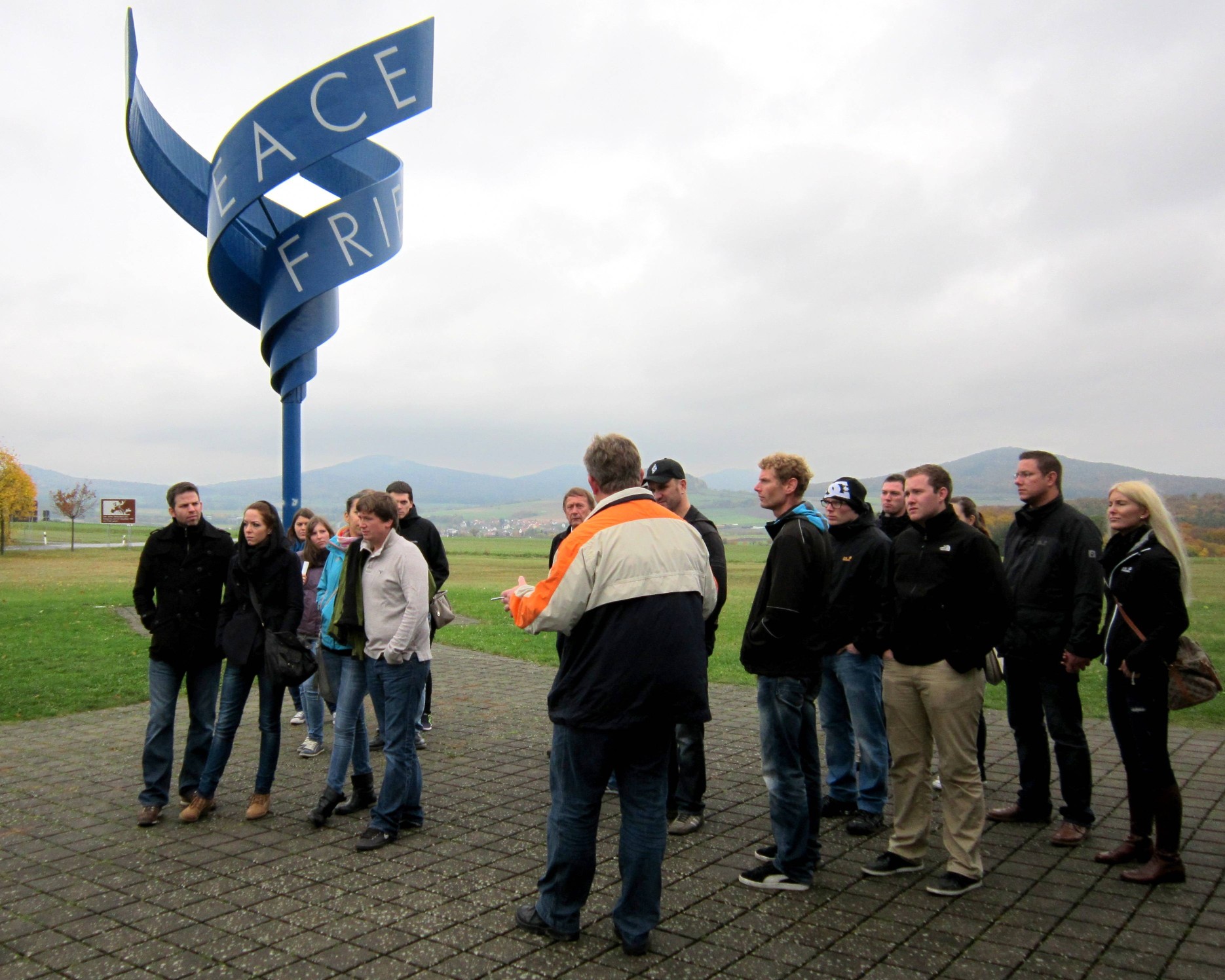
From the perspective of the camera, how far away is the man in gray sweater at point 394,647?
203 inches

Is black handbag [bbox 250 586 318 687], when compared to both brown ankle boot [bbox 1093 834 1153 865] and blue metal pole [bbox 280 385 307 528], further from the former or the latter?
blue metal pole [bbox 280 385 307 528]

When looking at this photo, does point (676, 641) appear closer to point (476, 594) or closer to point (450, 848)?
point (450, 848)

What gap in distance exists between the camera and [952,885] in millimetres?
4344

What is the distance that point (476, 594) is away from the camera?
2375 centimetres

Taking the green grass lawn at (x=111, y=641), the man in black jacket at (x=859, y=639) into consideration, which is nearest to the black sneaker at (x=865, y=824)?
the man in black jacket at (x=859, y=639)

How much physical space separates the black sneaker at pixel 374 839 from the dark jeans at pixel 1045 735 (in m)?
3.88

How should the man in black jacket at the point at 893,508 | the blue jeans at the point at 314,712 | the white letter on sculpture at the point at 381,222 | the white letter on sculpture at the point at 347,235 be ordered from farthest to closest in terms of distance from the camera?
1. the white letter on sculpture at the point at 381,222
2. the white letter on sculpture at the point at 347,235
3. the blue jeans at the point at 314,712
4. the man in black jacket at the point at 893,508

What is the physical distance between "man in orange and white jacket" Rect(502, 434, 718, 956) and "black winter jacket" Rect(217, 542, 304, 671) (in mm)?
2496

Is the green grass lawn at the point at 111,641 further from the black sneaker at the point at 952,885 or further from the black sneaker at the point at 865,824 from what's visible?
the black sneaker at the point at 952,885

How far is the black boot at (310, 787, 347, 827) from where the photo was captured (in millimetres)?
5371

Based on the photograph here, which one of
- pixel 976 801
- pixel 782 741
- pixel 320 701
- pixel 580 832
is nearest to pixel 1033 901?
pixel 976 801

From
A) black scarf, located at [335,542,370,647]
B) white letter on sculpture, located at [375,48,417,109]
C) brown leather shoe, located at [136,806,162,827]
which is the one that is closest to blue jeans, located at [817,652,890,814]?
black scarf, located at [335,542,370,647]

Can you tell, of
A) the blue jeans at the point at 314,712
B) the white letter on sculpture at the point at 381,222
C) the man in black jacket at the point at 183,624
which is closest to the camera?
the man in black jacket at the point at 183,624

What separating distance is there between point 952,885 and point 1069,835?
119cm
